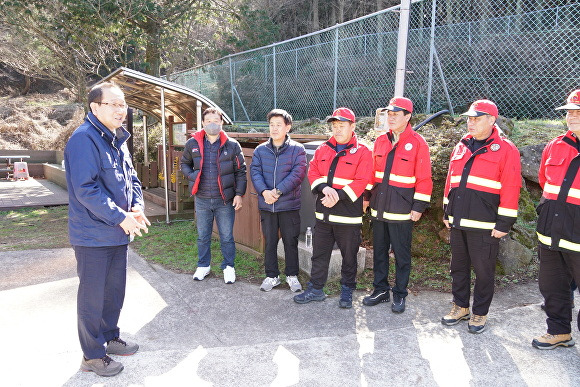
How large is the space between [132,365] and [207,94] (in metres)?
11.1

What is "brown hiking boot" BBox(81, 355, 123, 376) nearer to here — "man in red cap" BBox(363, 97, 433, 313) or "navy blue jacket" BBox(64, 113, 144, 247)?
"navy blue jacket" BBox(64, 113, 144, 247)

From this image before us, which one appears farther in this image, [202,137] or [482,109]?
[202,137]

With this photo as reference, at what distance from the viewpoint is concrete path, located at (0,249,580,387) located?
10.2 ft

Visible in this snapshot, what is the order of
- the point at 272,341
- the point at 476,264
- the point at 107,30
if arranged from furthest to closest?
the point at 107,30 < the point at 476,264 < the point at 272,341

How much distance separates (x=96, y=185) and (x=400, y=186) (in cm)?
241

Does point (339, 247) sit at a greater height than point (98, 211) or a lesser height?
lesser

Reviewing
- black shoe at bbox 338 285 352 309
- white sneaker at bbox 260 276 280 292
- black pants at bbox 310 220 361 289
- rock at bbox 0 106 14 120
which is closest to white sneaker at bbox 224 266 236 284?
white sneaker at bbox 260 276 280 292

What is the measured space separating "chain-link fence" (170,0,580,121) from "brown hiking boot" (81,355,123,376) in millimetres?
4388

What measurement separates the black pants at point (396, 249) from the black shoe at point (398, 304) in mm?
39

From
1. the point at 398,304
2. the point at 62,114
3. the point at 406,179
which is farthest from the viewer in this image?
the point at 62,114

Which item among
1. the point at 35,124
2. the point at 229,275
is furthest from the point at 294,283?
the point at 35,124

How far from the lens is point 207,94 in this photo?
1350 centimetres

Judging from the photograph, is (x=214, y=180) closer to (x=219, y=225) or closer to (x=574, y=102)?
(x=219, y=225)

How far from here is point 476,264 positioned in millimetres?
3762
